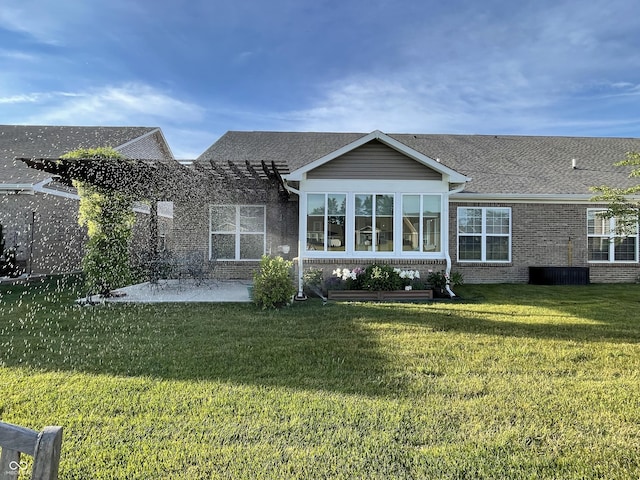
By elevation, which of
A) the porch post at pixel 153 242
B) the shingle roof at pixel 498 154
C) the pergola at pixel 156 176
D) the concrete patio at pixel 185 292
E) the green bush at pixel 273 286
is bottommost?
the concrete patio at pixel 185 292

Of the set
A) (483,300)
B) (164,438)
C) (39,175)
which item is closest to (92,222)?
(39,175)

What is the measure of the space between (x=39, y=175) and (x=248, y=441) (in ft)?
50.1

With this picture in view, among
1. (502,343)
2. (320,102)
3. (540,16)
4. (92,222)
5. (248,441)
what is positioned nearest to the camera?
(248,441)

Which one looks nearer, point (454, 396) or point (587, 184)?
point (454, 396)

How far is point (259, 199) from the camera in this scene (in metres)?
13.8

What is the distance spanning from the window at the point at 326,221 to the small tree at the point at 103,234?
470cm

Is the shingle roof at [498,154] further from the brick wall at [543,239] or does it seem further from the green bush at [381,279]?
the green bush at [381,279]

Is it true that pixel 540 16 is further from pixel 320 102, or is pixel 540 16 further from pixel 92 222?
pixel 92 222

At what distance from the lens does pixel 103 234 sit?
948 centimetres

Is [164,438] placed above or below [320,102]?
below

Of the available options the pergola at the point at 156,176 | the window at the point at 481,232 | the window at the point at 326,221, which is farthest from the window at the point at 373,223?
the window at the point at 481,232

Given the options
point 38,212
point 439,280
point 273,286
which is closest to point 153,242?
point 38,212

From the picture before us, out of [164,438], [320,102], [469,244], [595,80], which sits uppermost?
[595,80]

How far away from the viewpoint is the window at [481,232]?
1330 centimetres
